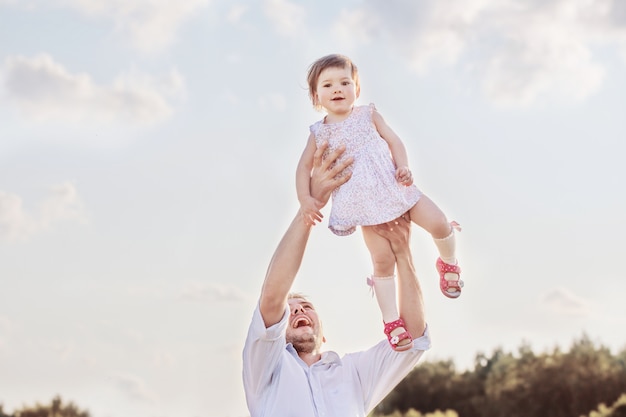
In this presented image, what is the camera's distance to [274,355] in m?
4.78

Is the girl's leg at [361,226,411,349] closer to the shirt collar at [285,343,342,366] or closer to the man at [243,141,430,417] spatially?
the man at [243,141,430,417]

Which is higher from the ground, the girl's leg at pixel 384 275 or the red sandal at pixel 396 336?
the girl's leg at pixel 384 275

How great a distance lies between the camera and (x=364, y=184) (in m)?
4.54

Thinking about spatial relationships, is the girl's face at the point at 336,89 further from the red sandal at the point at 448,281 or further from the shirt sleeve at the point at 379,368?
the shirt sleeve at the point at 379,368

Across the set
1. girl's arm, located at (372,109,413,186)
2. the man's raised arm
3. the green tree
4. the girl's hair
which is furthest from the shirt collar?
the green tree

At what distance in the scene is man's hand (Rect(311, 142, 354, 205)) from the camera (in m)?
4.58

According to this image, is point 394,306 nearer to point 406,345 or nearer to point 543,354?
point 406,345

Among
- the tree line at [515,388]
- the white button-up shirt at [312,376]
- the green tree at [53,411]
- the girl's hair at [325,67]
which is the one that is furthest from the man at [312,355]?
the green tree at [53,411]

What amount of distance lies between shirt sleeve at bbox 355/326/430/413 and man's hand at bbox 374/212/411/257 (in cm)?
67

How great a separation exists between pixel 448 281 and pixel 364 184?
65 cm

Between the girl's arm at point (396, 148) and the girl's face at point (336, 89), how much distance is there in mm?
168

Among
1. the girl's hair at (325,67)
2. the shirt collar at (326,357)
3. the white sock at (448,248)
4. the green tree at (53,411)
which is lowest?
the shirt collar at (326,357)

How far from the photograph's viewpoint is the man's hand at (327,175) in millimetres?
4578

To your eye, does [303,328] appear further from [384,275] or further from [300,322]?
[384,275]
